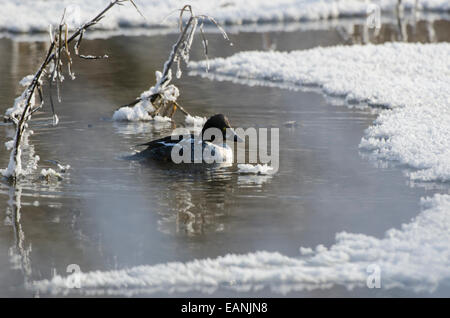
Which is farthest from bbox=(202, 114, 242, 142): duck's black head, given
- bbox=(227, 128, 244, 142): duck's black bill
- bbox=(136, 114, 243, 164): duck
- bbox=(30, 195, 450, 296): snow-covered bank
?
bbox=(30, 195, 450, 296): snow-covered bank

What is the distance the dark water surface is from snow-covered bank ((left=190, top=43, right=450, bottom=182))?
420mm

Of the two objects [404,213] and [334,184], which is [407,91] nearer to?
[334,184]

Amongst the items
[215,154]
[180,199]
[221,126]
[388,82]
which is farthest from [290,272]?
[388,82]

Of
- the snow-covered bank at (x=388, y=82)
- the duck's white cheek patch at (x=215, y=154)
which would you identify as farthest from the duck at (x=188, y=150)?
the snow-covered bank at (x=388, y=82)

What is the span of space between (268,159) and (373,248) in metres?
3.81

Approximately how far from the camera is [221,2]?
3762 centimetres

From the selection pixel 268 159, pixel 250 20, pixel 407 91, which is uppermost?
pixel 250 20

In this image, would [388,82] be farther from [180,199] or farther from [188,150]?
[180,199]

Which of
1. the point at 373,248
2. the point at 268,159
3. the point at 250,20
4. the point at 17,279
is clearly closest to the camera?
the point at 17,279

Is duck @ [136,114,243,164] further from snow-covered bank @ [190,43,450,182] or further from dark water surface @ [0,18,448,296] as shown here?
snow-covered bank @ [190,43,450,182]

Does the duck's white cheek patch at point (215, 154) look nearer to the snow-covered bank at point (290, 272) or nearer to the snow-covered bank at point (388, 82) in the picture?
the snow-covered bank at point (388, 82)

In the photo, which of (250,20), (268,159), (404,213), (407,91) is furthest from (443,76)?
(250,20)

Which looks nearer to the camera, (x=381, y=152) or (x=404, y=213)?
(x=404, y=213)

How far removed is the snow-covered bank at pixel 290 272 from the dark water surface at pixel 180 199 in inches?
8.9
